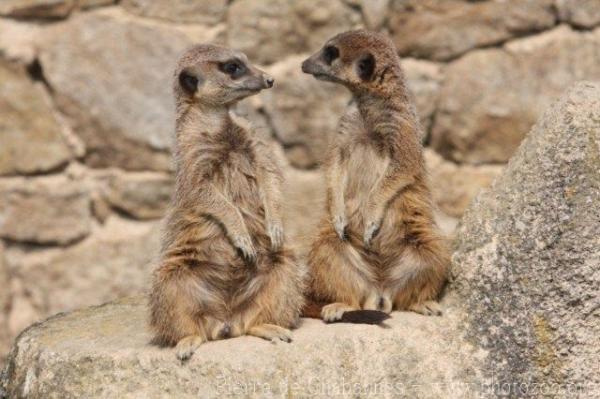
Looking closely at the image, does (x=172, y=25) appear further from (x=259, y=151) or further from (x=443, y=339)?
(x=443, y=339)

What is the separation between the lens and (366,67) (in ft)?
12.4

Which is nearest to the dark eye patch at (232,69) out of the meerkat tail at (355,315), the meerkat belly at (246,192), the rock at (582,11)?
the meerkat belly at (246,192)

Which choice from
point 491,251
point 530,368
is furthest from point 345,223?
point 530,368

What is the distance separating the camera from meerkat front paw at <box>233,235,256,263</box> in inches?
138

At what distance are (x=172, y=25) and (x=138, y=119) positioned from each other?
489 mm

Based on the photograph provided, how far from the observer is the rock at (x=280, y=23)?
17.3 ft

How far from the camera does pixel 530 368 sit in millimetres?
3352

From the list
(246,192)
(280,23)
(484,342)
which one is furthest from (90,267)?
(484,342)

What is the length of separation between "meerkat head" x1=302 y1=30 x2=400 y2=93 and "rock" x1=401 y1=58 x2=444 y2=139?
1459 mm

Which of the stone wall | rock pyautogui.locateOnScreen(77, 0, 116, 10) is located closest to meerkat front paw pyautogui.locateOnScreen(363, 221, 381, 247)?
the stone wall

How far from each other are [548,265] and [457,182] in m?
1.98

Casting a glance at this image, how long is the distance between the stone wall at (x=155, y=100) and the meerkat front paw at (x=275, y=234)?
1.65 m

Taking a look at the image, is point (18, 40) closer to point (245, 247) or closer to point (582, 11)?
point (245, 247)

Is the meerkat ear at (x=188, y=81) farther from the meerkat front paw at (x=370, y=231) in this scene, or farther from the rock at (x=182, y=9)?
the rock at (x=182, y=9)
